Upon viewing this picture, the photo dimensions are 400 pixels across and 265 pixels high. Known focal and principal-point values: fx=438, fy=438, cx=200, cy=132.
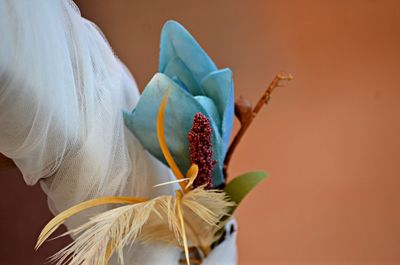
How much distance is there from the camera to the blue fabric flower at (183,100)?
523 millimetres

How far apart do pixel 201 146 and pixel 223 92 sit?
114 millimetres

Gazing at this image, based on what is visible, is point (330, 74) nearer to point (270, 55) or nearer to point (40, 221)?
point (270, 55)

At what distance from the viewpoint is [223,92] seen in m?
0.55

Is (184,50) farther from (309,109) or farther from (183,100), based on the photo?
(309,109)

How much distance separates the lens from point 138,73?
90 centimetres

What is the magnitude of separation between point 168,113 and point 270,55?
1.39 feet

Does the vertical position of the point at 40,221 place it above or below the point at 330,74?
below

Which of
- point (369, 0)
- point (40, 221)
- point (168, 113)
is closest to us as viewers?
point (168, 113)

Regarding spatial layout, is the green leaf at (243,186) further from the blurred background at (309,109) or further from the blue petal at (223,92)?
the blurred background at (309,109)

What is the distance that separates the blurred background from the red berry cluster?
0.43 m

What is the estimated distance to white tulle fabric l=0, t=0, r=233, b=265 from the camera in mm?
385

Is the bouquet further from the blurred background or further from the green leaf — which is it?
the blurred background

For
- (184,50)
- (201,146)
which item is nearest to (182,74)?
(184,50)

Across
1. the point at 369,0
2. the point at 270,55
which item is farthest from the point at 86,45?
the point at 369,0
